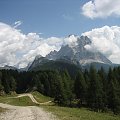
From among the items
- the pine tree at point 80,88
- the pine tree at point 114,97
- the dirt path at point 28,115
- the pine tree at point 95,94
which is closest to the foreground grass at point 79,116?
the dirt path at point 28,115

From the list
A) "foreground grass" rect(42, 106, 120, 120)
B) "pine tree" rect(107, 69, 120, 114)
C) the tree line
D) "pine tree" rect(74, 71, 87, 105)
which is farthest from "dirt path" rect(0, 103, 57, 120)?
"pine tree" rect(74, 71, 87, 105)

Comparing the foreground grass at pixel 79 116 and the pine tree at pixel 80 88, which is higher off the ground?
the pine tree at pixel 80 88

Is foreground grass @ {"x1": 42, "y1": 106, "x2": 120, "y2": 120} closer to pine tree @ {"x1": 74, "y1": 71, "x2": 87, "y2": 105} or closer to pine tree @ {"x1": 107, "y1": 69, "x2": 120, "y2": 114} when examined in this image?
pine tree @ {"x1": 107, "y1": 69, "x2": 120, "y2": 114}

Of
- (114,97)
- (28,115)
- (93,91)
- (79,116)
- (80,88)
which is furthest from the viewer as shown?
(80,88)

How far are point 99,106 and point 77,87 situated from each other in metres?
23.4

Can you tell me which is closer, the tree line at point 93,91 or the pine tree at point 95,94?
the tree line at point 93,91

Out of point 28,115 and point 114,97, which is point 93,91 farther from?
point 28,115

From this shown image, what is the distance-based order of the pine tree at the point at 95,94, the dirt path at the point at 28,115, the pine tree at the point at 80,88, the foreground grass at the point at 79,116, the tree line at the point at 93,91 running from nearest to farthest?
1. the dirt path at the point at 28,115
2. the foreground grass at the point at 79,116
3. the tree line at the point at 93,91
4. the pine tree at the point at 95,94
5. the pine tree at the point at 80,88

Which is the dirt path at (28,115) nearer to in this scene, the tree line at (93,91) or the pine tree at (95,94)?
the tree line at (93,91)

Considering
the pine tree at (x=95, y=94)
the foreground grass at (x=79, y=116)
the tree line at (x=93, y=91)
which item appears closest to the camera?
the foreground grass at (x=79, y=116)

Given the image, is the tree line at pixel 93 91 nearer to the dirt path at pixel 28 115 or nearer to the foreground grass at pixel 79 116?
the foreground grass at pixel 79 116

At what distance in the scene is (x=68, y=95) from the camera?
108m

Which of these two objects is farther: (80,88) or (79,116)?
(80,88)

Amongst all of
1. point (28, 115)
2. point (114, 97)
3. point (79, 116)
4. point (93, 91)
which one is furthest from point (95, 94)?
point (28, 115)
